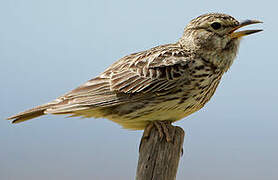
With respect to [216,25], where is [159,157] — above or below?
below

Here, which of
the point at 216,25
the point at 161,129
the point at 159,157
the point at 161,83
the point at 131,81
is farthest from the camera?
the point at 216,25

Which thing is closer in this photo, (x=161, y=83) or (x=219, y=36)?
(x=161, y=83)

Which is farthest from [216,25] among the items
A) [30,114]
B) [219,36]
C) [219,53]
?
[30,114]

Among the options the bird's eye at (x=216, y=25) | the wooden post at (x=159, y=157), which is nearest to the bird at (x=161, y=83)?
the bird's eye at (x=216, y=25)

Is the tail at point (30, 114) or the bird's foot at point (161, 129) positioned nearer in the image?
the bird's foot at point (161, 129)

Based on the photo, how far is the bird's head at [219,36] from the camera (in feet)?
15.4

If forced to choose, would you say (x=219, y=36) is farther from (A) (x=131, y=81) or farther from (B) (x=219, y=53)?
(A) (x=131, y=81)

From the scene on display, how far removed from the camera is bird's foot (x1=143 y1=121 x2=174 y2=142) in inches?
161

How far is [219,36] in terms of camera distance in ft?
15.5

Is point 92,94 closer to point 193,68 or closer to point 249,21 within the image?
point 193,68

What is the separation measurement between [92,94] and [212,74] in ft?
5.09

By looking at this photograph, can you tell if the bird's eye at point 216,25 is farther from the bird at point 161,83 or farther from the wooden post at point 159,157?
the wooden post at point 159,157

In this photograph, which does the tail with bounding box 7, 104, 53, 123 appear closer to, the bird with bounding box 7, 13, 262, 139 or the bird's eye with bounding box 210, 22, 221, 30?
the bird with bounding box 7, 13, 262, 139

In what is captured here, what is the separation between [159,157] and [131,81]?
106cm
